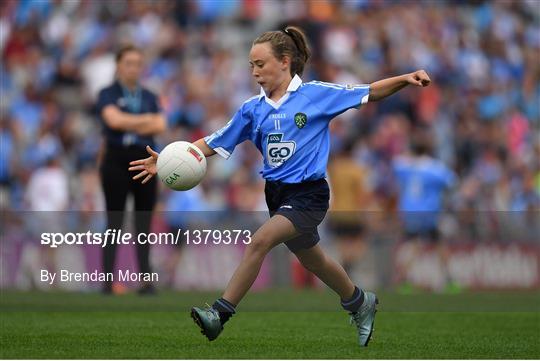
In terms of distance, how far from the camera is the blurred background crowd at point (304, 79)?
722 inches

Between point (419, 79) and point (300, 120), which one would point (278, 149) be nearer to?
point (300, 120)

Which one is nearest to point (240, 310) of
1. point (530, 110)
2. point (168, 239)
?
point (168, 239)

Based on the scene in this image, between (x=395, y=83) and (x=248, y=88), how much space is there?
12.6 metres

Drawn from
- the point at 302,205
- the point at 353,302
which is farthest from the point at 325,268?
the point at 302,205

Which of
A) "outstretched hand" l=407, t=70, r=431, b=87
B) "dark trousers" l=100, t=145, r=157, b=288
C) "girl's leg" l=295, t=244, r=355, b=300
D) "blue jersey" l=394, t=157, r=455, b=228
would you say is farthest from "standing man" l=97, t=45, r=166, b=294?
"outstretched hand" l=407, t=70, r=431, b=87

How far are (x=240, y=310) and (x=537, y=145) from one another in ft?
36.4

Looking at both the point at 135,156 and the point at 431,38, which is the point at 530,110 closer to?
the point at 431,38

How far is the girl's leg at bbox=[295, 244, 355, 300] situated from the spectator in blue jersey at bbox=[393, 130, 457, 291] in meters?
7.28

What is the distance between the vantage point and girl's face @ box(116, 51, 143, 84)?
12906 millimetres

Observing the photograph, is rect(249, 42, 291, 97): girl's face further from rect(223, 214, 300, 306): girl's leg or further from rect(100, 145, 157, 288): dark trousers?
rect(100, 145, 157, 288): dark trousers

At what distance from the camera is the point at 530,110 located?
23.0 metres

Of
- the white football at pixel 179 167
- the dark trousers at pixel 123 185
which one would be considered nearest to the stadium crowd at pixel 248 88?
the dark trousers at pixel 123 185

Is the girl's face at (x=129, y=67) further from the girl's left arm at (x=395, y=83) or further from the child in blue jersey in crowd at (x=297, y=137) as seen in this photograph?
the girl's left arm at (x=395, y=83)

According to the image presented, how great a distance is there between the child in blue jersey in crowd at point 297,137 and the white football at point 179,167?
12 centimetres
